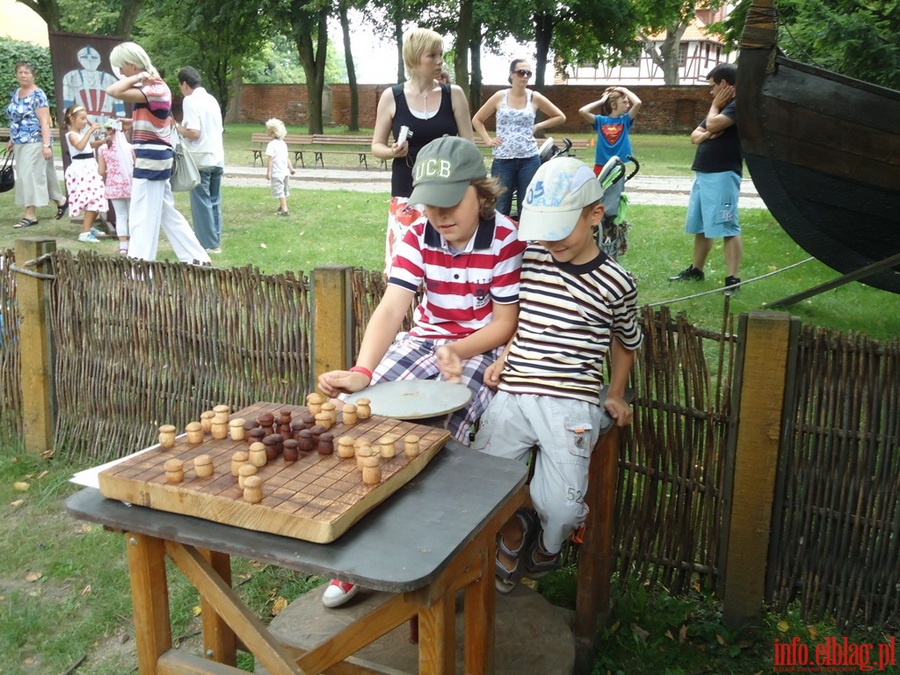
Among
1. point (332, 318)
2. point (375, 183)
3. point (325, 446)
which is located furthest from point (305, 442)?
point (375, 183)

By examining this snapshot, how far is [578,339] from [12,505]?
3.19 m

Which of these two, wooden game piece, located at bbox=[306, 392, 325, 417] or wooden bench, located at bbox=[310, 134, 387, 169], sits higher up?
wooden bench, located at bbox=[310, 134, 387, 169]

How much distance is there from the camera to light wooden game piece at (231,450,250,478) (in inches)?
78.4

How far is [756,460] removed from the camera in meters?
3.16

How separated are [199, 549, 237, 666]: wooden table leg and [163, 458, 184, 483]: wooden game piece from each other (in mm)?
751

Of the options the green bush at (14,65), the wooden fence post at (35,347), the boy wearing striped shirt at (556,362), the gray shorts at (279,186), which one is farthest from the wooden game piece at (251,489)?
the green bush at (14,65)

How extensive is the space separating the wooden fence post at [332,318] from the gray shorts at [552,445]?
1244mm

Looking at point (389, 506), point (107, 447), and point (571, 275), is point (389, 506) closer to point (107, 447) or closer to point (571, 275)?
point (571, 275)

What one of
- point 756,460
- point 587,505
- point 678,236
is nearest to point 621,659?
point 587,505

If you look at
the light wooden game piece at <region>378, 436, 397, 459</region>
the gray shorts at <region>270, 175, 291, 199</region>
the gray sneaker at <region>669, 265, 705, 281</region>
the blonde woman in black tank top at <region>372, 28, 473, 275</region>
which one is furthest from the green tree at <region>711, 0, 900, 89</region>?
the gray shorts at <region>270, 175, 291, 199</region>

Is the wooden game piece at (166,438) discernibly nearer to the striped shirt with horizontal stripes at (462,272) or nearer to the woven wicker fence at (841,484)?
the striped shirt with horizontal stripes at (462,272)

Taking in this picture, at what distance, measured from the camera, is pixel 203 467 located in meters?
1.97

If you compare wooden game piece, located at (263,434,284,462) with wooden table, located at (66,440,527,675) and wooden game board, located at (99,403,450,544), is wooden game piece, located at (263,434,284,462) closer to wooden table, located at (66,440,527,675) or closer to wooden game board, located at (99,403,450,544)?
wooden game board, located at (99,403,450,544)

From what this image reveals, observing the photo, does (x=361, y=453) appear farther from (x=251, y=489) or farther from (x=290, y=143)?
(x=290, y=143)
